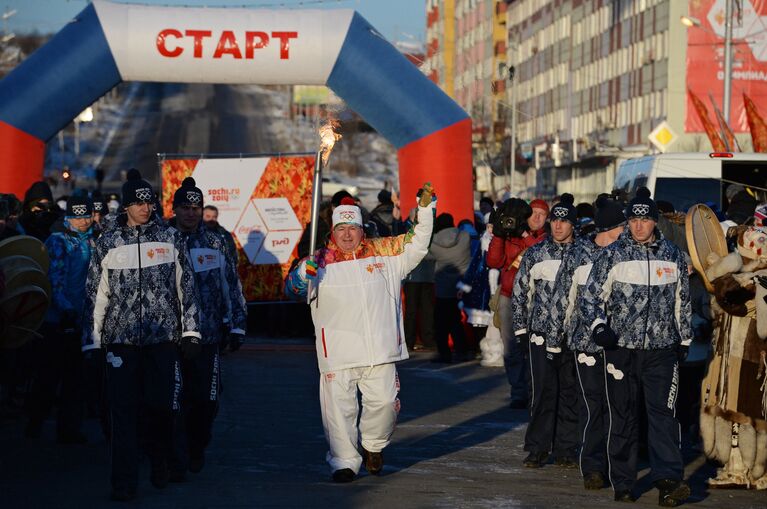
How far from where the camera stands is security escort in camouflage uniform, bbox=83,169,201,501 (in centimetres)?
925

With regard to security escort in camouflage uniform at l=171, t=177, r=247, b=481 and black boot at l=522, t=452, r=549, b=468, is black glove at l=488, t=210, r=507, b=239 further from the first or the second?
security escort in camouflage uniform at l=171, t=177, r=247, b=481

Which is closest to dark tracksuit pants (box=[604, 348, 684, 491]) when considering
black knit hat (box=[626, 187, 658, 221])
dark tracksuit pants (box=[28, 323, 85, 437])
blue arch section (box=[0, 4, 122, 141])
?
black knit hat (box=[626, 187, 658, 221])

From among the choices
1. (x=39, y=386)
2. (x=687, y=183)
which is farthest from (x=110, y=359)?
(x=687, y=183)

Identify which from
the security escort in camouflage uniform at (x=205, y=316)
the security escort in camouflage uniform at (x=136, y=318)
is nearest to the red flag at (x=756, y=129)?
the security escort in camouflage uniform at (x=205, y=316)

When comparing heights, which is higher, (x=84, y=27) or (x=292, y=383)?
(x=84, y=27)

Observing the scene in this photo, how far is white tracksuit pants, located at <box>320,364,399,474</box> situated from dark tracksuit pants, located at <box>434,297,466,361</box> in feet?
27.4

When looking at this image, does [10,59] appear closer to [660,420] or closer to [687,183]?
[687,183]

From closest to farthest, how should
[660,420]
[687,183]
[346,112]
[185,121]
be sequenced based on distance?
1. [660,420]
2. [687,183]
3. [346,112]
4. [185,121]

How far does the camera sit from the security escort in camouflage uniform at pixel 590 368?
979 cm

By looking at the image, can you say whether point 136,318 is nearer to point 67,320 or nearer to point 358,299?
point 358,299

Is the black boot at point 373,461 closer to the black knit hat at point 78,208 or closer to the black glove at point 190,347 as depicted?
the black glove at point 190,347

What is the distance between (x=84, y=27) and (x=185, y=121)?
72.1 metres

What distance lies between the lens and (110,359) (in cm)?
930

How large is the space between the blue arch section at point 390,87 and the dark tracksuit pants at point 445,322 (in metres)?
3.11
